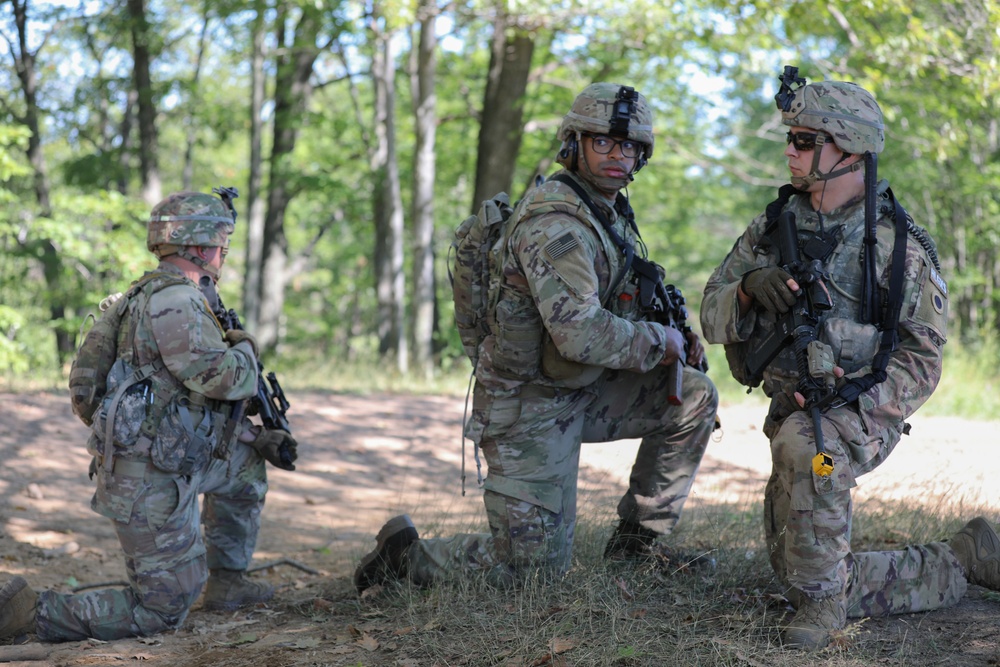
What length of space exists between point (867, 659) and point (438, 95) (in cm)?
1948

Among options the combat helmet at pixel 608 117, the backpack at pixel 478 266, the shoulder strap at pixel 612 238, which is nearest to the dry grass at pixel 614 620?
the backpack at pixel 478 266

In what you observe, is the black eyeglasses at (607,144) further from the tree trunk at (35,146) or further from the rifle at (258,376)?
the tree trunk at (35,146)

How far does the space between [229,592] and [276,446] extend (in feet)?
2.64

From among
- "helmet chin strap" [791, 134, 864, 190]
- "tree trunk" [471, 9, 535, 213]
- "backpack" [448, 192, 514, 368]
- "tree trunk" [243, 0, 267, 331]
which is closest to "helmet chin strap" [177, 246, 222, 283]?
"backpack" [448, 192, 514, 368]

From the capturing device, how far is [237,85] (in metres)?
26.4

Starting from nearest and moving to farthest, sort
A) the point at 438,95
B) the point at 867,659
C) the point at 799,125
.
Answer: the point at 867,659, the point at 799,125, the point at 438,95

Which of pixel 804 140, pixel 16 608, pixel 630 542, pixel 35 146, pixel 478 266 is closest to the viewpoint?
pixel 804 140

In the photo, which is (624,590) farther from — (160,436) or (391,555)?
(160,436)

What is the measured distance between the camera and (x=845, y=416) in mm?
3414

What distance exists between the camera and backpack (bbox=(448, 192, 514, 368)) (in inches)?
163

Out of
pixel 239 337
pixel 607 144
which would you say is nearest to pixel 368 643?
pixel 239 337

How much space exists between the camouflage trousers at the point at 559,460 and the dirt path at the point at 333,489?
0.38 m

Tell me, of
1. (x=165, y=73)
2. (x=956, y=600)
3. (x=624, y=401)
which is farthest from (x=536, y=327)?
(x=165, y=73)

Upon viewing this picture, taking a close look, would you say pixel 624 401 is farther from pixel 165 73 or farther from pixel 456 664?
pixel 165 73
